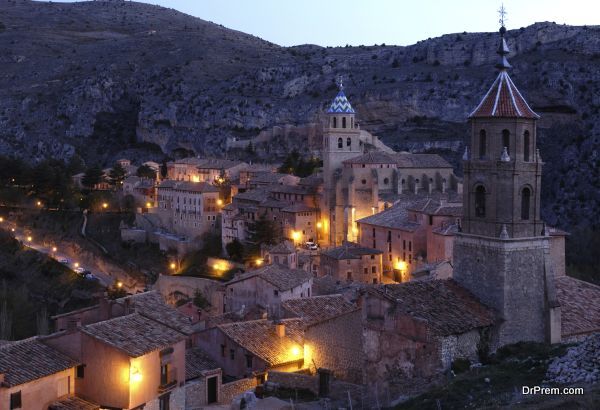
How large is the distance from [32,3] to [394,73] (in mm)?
125029

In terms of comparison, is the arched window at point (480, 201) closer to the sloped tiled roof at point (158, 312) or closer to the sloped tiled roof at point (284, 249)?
the sloped tiled roof at point (158, 312)

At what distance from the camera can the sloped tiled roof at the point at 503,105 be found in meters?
23.7

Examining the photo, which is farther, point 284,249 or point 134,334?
point 284,249

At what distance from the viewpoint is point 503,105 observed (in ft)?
78.5

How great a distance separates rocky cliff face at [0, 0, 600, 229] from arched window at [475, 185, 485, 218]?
41870 millimetres

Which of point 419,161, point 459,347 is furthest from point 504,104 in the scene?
point 419,161

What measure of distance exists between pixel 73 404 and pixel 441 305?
10332mm

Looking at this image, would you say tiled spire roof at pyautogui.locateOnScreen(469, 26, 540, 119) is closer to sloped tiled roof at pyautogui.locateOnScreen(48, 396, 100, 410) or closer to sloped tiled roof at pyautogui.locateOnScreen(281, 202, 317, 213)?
sloped tiled roof at pyautogui.locateOnScreen(48, 396, 100, 410)

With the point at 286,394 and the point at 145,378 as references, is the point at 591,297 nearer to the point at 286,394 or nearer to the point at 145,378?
the point at 286,394

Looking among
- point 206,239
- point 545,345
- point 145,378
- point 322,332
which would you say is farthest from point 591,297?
point 206,239

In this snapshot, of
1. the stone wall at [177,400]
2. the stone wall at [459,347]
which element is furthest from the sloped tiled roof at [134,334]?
the stone wall at [459,347]

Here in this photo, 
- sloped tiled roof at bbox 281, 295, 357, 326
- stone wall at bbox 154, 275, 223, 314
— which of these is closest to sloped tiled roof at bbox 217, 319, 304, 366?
sloped tiled roof at bbox 281, 295, 357, 326

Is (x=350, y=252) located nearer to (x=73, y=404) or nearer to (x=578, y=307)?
(x=578, y=307)

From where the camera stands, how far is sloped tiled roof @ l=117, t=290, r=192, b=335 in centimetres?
2480
